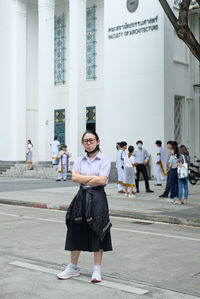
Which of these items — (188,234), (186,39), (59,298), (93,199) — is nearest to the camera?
(59,298)

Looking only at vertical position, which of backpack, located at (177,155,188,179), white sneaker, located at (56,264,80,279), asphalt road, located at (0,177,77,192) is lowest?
asphalt road, located at (0,177,77,192)

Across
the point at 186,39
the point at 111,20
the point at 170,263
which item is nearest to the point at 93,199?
the point at 170,263

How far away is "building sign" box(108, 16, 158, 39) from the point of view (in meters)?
21.6

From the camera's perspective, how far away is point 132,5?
73.5 ft

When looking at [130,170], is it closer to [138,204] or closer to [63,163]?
[138,204]

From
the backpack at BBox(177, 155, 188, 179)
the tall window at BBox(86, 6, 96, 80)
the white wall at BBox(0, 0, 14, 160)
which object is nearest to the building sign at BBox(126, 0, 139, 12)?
the tall window at BBox(86, 6, 96, 80)

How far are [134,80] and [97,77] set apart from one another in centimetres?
555

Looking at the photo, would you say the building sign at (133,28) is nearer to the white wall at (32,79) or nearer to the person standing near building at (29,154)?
the person standing near building at (29,154)

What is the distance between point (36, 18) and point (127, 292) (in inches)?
1098

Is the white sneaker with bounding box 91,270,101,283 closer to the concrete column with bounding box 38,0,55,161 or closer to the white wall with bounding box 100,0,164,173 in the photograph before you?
the white wall with bounding box 100,0,164,173

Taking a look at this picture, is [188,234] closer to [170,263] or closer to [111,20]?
[170,263]

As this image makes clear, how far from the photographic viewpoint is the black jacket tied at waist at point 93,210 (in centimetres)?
514

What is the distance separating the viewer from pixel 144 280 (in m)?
5.46

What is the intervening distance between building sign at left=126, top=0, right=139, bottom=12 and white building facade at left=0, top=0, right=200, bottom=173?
0.15 feet
